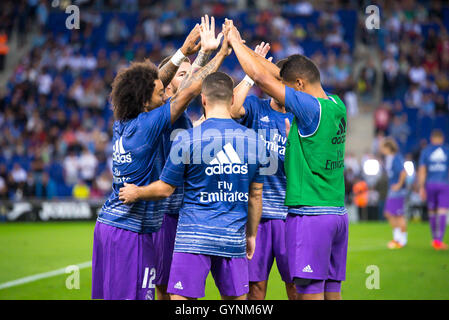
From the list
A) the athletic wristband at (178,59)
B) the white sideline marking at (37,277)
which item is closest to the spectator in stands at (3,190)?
the white sideline marking at (37,277)

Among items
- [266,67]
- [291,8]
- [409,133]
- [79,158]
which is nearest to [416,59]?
[409,133]

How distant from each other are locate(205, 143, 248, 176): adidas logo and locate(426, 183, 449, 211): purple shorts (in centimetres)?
1023

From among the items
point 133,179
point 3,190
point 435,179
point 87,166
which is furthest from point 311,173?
point 3,190

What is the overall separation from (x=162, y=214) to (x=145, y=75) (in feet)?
4.42

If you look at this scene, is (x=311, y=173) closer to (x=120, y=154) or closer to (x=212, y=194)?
(x=212, y=194)

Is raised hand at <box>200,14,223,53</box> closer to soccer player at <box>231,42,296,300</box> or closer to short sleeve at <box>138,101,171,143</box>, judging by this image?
soccer player at <box>231,42,296,300</box>

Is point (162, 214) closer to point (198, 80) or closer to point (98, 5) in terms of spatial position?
point (198, 80)

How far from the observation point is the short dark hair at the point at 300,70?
568 cm

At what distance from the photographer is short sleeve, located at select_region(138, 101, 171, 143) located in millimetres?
5402

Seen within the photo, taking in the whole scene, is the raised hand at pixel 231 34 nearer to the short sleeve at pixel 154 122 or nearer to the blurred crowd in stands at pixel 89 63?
the short sleeve at pixel 154 122

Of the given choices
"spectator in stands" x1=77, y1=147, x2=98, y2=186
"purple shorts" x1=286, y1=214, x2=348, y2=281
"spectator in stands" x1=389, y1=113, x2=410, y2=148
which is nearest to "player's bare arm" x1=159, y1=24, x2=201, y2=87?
"purple shorts" x1=286, y1=214, x2=348, y2=281

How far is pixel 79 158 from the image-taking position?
22672 millimetres

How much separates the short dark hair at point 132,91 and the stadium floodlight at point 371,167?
18.1m

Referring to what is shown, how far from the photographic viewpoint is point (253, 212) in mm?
5598
